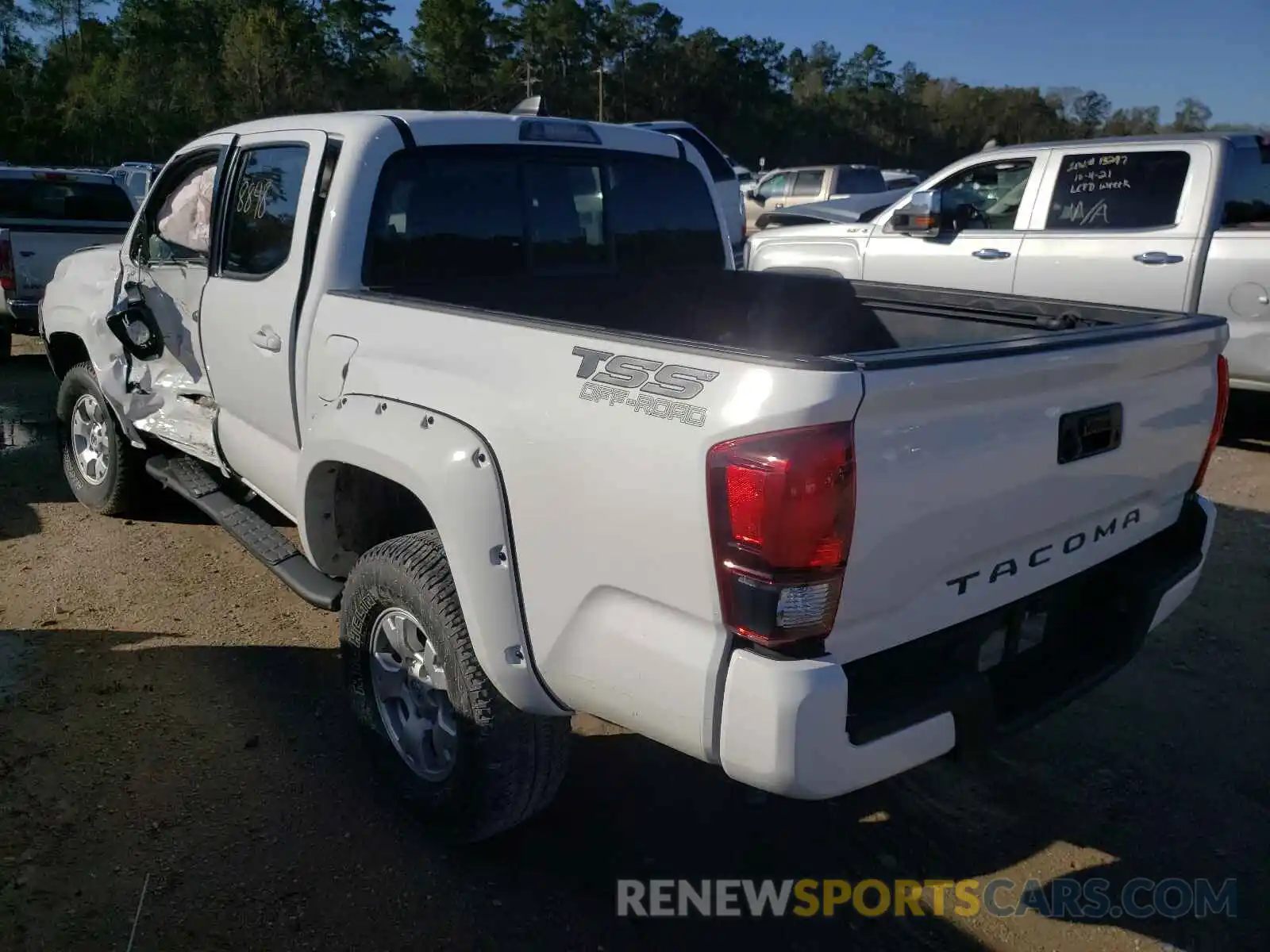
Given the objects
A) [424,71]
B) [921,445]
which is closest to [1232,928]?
[921,445]

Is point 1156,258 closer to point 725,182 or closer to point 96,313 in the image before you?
point 96,313

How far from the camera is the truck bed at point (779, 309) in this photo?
3346 mm

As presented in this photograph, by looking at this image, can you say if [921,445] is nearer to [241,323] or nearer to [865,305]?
[865,305]

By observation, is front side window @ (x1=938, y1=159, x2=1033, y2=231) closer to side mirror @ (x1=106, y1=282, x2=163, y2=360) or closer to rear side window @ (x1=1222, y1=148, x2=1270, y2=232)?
rear side window @ (x1=1222, y1=148, x2=1270, y2=232)

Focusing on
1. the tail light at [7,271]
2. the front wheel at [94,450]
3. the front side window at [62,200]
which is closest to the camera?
the front wheel at [94,450]

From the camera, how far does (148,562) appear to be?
492 cm

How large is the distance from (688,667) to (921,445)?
0.64m

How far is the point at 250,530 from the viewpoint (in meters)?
3.93

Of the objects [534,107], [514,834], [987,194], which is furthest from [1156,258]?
[514,834]

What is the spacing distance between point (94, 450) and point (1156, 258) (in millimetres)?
6530

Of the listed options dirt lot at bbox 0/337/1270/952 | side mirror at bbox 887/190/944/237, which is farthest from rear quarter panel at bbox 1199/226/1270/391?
dirt lot at bbox 0/337/1270/952

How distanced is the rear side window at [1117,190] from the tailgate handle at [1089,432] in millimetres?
4944

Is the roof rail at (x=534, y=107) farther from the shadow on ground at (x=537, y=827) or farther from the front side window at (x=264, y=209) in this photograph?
the shadow on ground at (x=537, y=827)

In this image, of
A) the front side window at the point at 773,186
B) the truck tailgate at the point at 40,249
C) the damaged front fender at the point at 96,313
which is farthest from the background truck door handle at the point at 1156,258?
the front side window at the point at 773,186
